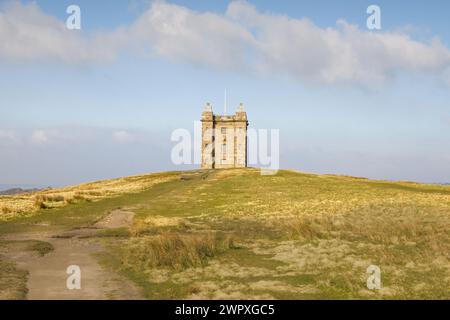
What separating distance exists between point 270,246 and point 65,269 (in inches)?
290

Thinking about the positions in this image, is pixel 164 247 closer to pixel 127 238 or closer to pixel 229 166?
pixel 127 238

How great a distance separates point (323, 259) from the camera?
14266 millimetres

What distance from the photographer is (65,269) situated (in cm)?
1341

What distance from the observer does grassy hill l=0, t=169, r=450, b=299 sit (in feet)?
37.3

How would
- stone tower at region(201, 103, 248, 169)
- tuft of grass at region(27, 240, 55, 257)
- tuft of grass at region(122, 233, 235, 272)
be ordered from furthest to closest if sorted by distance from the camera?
stone tower at region(201, 103, 248, 169), tuft of grass at region(27, 240, 55, 257), tuft of grass at region(122, 233, 235, 272)

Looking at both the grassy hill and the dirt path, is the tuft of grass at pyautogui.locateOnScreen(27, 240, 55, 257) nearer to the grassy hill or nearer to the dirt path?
the dirt path

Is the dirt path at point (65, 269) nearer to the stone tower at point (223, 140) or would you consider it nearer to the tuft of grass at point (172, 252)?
the tuft of grass at point (172, 252)

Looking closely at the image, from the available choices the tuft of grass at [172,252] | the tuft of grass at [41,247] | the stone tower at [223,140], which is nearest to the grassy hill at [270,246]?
the tuft of grass at [172,252]

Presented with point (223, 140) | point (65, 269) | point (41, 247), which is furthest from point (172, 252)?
point (223, 140)

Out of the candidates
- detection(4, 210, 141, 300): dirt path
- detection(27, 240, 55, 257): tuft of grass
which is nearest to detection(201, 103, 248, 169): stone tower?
detection(4, 210, 141, 300): dirt path

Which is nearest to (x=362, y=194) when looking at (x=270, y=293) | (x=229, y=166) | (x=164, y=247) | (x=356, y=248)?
(x=356, y=248)

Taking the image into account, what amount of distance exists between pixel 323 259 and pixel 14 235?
14.0 m

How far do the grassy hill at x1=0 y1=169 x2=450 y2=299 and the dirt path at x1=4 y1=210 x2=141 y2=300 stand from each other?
0.45m

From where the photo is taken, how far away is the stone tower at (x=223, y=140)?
304 ft
